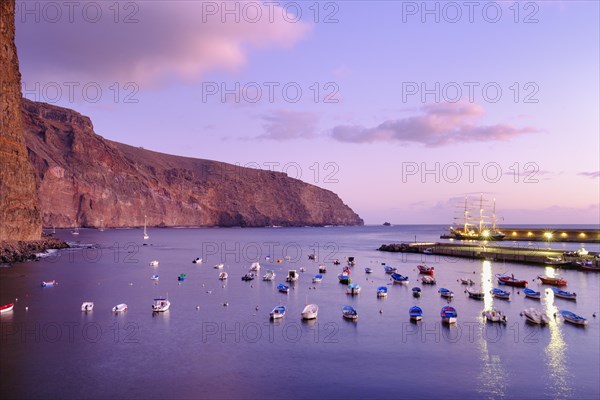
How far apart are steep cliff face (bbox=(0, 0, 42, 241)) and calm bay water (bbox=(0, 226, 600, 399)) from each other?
1353 inches

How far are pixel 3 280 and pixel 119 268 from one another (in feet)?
80.2

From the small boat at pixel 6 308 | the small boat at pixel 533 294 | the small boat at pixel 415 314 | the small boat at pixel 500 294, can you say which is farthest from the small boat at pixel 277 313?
the small boat at pixel 533 294

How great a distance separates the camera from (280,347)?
36.0 m

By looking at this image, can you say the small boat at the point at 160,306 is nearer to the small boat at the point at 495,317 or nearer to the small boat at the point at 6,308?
the small boat at the point at 6,308

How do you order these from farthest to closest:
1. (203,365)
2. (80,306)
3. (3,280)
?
(3,280)
(80,306)
(203,365)

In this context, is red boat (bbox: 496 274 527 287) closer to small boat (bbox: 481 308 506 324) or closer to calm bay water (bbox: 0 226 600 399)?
calm bay water (bbox: 0 226 600 399)

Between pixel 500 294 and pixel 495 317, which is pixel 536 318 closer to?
pixel 495 317

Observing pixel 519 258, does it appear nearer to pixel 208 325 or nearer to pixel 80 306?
pixel 208 325

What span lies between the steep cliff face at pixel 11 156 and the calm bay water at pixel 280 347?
3437 centimetres

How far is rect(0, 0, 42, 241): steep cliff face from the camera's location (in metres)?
91.6

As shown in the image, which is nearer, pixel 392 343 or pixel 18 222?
pixel 392 343

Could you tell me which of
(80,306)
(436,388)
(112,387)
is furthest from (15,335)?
(436,388)

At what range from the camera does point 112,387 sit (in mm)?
27609

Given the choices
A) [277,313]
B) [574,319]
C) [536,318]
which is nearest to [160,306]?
[277,313]
